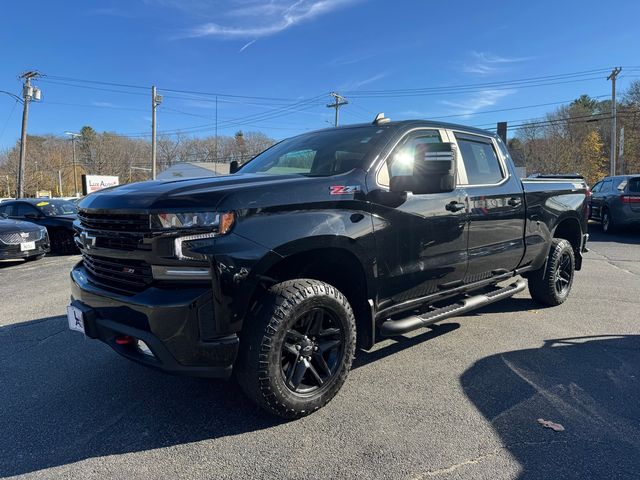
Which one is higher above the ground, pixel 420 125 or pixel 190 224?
pixel 420 125

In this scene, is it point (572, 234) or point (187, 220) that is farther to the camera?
point (572, 234)

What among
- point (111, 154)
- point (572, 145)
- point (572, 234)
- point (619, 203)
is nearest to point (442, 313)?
point (572, 234)

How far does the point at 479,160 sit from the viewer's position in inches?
178

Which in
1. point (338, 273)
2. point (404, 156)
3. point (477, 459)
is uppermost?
point (404, 156)

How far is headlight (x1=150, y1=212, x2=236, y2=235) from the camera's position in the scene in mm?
2523

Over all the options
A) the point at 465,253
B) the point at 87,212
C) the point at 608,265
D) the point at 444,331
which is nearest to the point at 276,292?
the point at 87,212

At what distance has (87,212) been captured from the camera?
9.77 ft

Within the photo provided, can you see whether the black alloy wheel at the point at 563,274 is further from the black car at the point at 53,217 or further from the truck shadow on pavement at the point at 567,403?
the black car at the point at 53,217

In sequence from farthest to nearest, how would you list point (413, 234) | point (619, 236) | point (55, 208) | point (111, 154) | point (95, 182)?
1. point (111, 154)
2. point (95, 182)
3. point (619, 236)
4. point (55, 208)
5. point (413, 234)

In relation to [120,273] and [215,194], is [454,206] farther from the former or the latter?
[120,273]

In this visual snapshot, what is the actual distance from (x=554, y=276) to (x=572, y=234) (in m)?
0.86

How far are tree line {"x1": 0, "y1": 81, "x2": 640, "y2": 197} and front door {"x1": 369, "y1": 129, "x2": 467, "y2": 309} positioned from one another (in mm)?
41340

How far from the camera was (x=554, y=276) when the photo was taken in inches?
215

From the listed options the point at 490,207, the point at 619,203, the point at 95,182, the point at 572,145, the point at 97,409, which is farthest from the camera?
the point at 572,145
